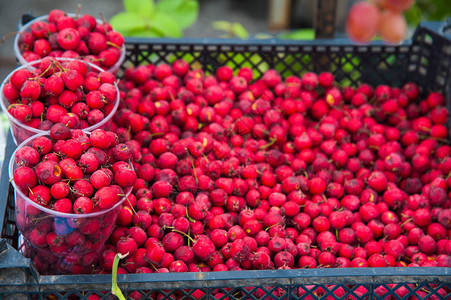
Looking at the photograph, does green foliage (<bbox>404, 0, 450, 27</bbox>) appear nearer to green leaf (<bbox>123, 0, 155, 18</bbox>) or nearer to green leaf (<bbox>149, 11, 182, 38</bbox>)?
green leaf (<bbox>149, 11, 182, 38</bbox>)

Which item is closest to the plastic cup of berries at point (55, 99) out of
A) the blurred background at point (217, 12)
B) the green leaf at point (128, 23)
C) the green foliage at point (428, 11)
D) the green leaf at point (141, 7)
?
the green leaf at point (128, 23)

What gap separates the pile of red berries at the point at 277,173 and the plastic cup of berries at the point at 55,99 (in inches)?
9.2

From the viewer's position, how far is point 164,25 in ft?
10.1

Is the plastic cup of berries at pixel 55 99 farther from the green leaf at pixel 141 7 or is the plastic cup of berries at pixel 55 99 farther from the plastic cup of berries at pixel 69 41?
the green leaf at pixel 141 7

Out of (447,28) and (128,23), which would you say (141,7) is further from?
(447,28)

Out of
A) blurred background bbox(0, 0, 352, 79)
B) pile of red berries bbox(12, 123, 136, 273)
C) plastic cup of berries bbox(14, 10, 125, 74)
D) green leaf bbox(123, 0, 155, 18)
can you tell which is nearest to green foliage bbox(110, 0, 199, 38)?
green leaf bbox(123, 0, 155, 18)

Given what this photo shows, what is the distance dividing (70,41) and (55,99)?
1.14ft

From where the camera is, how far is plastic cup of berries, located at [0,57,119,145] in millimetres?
1458

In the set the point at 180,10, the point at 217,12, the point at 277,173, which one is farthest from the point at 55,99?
the point at 217,12

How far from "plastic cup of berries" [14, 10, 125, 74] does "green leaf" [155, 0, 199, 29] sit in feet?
5.04

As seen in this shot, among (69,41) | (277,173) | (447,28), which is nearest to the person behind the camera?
(69,41)

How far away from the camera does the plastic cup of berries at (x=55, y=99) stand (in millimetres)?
1458

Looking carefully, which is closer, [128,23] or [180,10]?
[128,23]

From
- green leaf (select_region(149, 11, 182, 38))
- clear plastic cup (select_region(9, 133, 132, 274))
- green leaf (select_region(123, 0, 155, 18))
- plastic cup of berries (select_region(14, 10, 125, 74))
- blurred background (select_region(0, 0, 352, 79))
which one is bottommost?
blurred background (select_region(0, 0, 352, 79))
